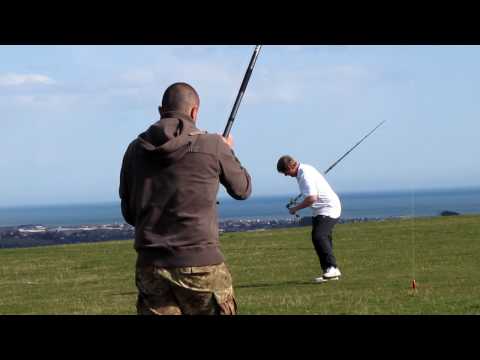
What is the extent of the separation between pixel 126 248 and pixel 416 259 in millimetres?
9552

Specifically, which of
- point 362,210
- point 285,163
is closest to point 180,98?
point 285,163

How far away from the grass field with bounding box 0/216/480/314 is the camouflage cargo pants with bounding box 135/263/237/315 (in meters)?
4.54

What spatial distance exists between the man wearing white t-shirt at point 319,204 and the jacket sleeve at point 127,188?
7963mm

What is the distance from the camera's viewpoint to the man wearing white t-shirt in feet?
45.2

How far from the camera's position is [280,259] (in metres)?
19.1

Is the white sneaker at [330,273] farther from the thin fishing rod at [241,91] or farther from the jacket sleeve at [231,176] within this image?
the jacket sleeve at [231,176]

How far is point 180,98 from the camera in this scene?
5.74 metres

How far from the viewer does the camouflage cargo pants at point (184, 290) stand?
5.61 m

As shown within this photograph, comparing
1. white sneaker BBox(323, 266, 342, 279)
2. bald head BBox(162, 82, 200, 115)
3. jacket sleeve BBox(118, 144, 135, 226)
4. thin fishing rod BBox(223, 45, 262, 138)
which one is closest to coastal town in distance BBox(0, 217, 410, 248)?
white sneaker BBox(323, 266, 342, 279)

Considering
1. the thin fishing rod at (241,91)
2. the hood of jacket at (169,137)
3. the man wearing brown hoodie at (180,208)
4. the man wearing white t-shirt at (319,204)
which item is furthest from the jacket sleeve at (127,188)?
the man wearing white t-shirt at (319,204)

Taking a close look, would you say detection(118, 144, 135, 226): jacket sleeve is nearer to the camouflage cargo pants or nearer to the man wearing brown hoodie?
the man wearing brown hoodie

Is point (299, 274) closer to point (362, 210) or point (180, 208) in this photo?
point (180, 208)
